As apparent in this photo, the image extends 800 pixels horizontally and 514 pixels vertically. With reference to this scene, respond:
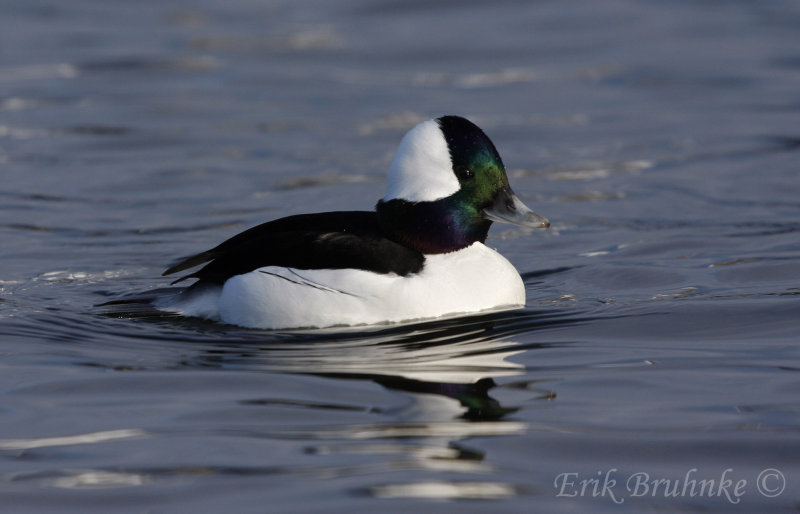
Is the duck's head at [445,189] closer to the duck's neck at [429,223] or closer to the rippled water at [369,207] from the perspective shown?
the duck's neck at [429,223]

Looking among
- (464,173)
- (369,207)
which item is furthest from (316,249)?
(369,207)

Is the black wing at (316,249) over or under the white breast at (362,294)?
over

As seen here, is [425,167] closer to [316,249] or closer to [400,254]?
[400,254]

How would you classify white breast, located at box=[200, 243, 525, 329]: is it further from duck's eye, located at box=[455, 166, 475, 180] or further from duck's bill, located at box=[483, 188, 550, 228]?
duck's eye, located at box=[455, 166, 475, 180]

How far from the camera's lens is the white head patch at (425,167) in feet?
21.9

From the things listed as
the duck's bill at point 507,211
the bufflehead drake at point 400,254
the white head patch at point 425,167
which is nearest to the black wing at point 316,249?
the bufflehead drake at point 400,254

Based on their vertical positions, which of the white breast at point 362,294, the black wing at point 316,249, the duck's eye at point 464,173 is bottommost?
the white breast at point 362,294

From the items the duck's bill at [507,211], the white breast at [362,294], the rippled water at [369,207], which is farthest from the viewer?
the duck's bill at [507,211]

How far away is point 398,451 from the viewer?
486cm

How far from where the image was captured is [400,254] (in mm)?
6691

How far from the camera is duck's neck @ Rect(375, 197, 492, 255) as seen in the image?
6738 millimetres

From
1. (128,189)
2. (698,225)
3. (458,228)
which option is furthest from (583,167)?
(458,228)

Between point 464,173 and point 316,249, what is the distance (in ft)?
2.87

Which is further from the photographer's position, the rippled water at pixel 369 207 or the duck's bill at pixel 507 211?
the duck's bill at pixel 507 211
